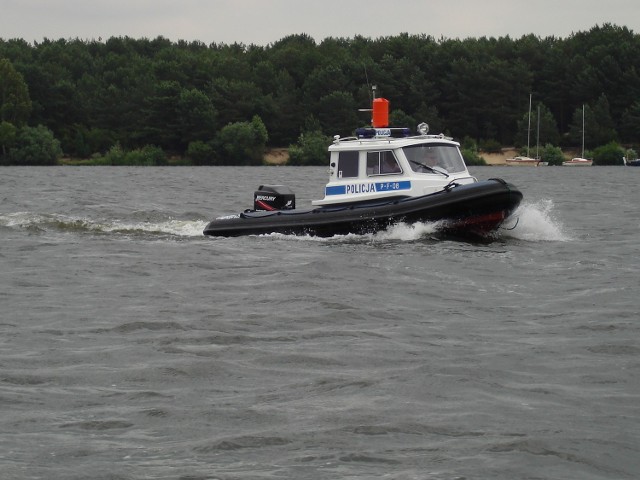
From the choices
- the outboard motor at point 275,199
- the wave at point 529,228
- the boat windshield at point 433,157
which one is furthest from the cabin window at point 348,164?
the wave at point 529,228

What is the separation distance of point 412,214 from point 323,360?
897 cm

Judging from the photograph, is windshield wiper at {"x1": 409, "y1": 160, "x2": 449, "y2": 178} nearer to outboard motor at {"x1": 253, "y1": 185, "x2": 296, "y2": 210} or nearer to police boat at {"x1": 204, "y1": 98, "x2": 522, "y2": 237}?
police boat at {"x1": 204, "y1": 98, "x2": 522, "y2": 237}

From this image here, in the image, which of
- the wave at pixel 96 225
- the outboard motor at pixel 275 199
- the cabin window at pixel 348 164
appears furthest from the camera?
the wave at pixel 96 225

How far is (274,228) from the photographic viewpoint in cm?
1984

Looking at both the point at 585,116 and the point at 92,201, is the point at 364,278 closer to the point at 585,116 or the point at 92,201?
the point at 92,201

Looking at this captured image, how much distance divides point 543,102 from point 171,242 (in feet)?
232

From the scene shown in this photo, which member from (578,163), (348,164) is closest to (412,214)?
(348,164)

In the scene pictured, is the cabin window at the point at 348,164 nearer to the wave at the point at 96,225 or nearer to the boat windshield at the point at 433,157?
the boat windshield at the point at 433,157

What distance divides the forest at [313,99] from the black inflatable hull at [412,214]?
52.9m

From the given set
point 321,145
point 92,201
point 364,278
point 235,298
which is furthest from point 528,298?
point 321,145

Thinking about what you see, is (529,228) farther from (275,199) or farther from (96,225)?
(96,225)

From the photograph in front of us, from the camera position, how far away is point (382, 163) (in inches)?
774

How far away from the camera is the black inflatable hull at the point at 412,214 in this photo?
18.4 meters

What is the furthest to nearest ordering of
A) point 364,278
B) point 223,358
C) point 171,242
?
point 171,242 < point 364,278 < point 223,358
